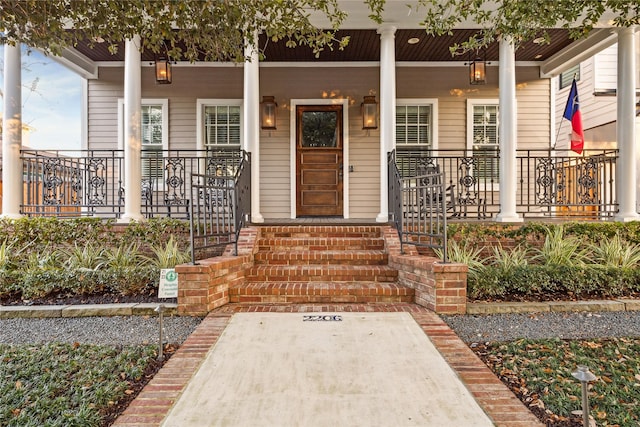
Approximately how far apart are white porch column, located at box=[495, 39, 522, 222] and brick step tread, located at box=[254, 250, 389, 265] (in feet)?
7.38

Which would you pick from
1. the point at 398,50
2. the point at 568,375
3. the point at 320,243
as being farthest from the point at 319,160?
the point at 568,375

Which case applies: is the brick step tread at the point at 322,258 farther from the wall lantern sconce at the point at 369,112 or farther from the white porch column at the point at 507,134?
the wall lantern sconce at the point at 369,112

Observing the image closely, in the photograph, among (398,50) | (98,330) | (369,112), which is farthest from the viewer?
(369,112)

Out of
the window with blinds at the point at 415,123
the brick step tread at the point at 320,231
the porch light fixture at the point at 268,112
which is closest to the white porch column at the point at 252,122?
the brick step tread at the point at 320,231

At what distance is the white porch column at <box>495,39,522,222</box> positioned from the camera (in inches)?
223

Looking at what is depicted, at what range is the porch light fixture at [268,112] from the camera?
7.14 metres

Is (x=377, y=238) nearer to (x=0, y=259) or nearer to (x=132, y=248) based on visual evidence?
(x=132, y=248)

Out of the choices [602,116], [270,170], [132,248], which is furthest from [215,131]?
[602,116]

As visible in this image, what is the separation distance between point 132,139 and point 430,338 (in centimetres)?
478

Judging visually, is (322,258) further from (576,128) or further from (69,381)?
(576,128)

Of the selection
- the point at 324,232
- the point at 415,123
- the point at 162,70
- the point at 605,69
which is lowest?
the point at 324,232

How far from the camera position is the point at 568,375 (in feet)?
7.94

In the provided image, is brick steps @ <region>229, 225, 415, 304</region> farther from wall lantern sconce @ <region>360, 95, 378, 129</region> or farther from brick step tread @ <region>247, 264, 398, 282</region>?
wall lantern sconce @ <region>360, 95, 378, 129</region>

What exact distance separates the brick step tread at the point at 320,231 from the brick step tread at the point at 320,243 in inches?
5.4
